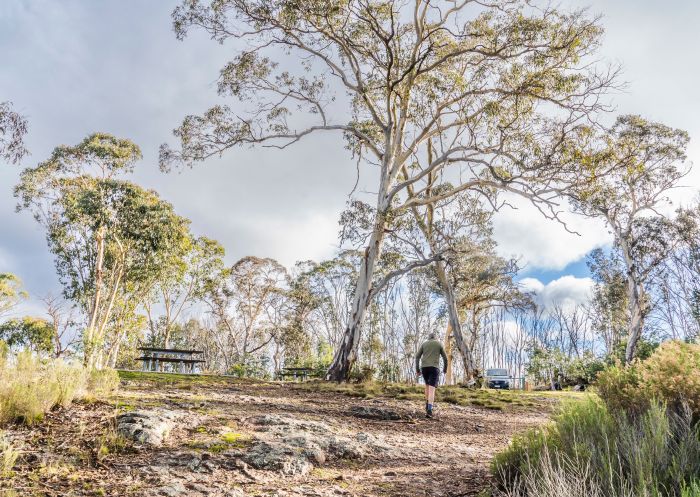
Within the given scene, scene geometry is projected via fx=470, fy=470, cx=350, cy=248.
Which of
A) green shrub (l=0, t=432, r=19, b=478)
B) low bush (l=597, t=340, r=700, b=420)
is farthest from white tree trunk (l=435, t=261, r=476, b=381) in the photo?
green shrub (l=0, t=432, r=19, b=478)

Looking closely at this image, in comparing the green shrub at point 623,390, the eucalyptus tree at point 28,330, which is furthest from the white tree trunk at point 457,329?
the eucalyptus tree at point 28,330

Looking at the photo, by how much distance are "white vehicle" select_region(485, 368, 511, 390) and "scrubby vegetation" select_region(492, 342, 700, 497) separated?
26195 mm

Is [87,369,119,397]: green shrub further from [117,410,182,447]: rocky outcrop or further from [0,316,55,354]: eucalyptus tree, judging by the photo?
[0,316,55,354]: eucalyptus tree

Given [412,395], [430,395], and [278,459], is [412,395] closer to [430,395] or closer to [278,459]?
[430,395]

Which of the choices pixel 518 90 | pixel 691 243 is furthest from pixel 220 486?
pixel 691 243

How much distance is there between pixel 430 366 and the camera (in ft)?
27.8

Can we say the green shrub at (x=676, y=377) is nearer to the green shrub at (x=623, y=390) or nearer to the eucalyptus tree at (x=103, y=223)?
the green shrub at (x=623, y=390)

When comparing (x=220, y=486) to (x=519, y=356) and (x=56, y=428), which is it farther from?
(x=519, y=356)

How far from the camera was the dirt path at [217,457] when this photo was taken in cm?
349

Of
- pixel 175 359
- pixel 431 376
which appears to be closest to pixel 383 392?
pixel 431 376

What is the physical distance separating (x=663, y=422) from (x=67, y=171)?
2440 centimetres

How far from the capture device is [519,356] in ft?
160

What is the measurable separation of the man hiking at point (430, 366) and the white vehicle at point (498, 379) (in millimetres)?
22223

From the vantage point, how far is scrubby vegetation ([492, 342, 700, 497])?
2.96 m
